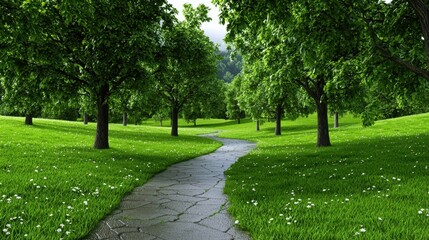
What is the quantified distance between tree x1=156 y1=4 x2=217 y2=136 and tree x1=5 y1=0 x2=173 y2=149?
43.4 inches

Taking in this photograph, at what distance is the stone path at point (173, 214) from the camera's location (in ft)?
19.9

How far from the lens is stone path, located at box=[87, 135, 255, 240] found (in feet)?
19.9

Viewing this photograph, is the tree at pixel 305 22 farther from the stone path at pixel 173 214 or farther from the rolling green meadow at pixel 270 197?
the stone path at pixel 173 214

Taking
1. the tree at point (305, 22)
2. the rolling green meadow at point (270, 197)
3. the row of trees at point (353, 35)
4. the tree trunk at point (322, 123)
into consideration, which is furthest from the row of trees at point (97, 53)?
the tree trunk at point (322, 123)

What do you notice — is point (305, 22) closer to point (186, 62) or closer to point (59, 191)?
point (59, 191)

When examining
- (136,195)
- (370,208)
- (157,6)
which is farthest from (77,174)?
(157,6)

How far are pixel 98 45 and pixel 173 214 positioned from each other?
1221cm

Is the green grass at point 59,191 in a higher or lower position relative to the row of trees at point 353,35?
lower

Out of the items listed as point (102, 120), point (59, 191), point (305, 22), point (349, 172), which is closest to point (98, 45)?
point (102, 120)

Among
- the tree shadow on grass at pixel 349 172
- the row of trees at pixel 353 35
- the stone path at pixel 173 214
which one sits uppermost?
the row of trees at pixel 353 35

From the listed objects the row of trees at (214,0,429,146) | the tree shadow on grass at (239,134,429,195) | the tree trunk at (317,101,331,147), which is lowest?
the tree shadow on grass at (239,134,429,195)

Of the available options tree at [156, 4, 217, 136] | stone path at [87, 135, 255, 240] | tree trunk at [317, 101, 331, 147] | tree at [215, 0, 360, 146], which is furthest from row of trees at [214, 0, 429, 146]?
tree trunk at [317, 101, 331, 147]

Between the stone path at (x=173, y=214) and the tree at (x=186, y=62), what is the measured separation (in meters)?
10.7

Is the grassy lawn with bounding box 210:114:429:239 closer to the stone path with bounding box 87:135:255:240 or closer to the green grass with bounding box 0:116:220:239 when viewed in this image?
the stone path with bounding box 87:135:255:240
